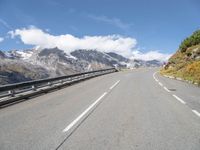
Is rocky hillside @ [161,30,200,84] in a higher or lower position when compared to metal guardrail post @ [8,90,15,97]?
higher

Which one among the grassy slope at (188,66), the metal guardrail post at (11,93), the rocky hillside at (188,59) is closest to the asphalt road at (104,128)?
the metal guardrail post at (11,93)

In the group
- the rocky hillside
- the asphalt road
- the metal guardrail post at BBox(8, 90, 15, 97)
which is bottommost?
the metal guardrail post at BBox(8, 90, 15, 97)

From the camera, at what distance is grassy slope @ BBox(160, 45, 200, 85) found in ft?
92.6

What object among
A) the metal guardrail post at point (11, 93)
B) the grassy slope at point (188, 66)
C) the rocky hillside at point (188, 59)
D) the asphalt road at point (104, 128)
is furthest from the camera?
the rocky hillside at point (188, 59)

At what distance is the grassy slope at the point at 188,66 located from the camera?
28219mm

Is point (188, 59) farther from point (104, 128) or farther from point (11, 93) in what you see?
point (104, 128)

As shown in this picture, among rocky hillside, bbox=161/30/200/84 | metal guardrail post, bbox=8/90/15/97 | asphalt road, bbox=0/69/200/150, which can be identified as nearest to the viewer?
asphalt road, bbox=0/69/200/150

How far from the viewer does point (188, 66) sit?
1298 inches

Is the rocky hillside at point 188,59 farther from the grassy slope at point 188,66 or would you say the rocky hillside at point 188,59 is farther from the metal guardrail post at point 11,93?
the metal guardrail post at point 11,93

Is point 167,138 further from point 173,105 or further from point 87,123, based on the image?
point 173,105

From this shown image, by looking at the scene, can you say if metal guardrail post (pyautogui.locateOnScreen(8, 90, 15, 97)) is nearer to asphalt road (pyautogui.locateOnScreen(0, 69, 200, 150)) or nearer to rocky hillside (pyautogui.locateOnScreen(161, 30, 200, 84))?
asphalt road (pyautogui.locateOnScreen(0, 69, 200, 150))

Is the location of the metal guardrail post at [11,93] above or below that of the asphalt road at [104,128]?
below

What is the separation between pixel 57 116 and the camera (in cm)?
948

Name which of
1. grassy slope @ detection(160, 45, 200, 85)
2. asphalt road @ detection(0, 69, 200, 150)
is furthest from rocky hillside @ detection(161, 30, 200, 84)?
asphalt road @ detection(0, 69, 200, 150)
